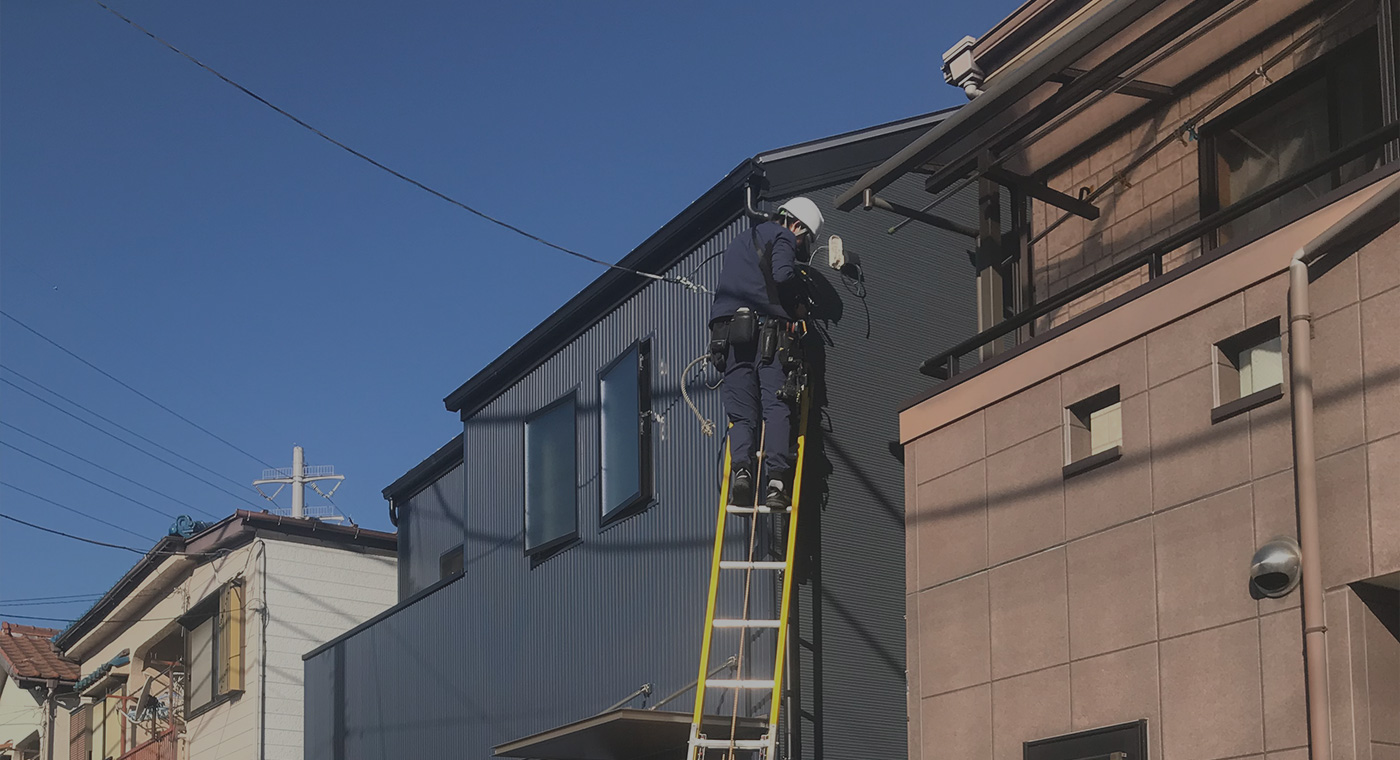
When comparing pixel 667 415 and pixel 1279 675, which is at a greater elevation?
pixel 667 415

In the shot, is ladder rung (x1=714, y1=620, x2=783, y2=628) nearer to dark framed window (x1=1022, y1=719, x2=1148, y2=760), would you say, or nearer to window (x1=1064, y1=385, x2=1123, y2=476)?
dark framed window (x1=1022, y1=719, x2=1148, y2=760)

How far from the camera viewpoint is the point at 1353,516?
8.51m

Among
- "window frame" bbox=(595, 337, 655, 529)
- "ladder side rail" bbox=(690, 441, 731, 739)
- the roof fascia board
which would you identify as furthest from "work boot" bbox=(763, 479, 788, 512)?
the roof fascia board

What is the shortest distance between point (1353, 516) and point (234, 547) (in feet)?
67.9

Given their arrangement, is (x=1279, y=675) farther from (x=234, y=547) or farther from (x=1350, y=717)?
(x=234, y=547)

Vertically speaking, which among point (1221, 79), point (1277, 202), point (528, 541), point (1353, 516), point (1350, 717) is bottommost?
point (1350, 717)

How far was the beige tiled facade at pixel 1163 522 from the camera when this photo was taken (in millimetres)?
8508

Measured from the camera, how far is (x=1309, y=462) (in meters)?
8.62

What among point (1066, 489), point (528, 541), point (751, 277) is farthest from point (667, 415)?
point (1066, 489)

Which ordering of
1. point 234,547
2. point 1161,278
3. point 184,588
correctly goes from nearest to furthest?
point 1161,278 → point 234,547 → point 184,588

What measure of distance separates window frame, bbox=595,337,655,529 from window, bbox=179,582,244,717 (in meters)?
11.7

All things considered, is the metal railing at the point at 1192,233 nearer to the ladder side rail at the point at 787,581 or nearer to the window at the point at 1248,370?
the window at the point at 1248,370

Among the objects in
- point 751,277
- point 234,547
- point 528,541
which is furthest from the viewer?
point 234,547

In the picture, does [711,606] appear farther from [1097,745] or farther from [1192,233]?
[1192,233]
